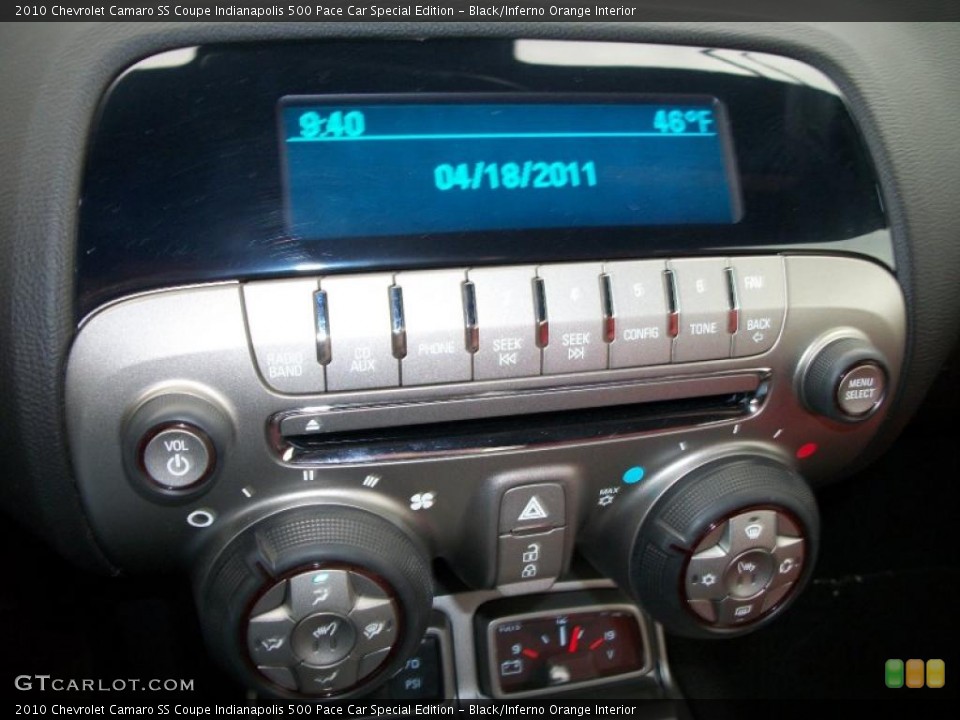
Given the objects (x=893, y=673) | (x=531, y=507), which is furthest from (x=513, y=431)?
(x=893, y=673)

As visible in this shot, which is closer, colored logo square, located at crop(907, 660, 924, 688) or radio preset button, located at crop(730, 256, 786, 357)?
radio preset button, located at crop(730, 256, 786, 357)

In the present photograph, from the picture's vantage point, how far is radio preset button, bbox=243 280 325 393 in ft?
1.89

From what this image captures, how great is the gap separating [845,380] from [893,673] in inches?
19.8

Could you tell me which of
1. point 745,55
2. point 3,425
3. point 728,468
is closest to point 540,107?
point 745,55

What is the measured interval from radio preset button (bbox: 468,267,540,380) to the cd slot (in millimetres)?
39

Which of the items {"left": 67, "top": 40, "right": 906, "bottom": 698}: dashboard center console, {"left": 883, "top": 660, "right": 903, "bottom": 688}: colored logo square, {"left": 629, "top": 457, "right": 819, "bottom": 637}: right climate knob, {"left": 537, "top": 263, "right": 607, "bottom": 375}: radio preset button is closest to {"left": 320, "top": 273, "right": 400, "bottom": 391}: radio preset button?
{"left": 67, "top": 40, "right": 906, "bottom": 698}: dashboard center console

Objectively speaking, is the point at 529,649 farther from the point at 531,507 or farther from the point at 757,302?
the point at 757,302

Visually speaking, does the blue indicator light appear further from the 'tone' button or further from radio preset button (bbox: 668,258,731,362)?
the 'tone' button

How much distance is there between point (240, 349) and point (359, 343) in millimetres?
73

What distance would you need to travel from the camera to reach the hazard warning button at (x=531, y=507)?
0.66m

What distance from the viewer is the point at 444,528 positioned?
67 centimetres

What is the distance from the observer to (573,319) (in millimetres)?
613

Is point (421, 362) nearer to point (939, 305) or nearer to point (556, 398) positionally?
point (556, 398)

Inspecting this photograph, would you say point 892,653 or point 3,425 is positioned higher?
point 3,425
